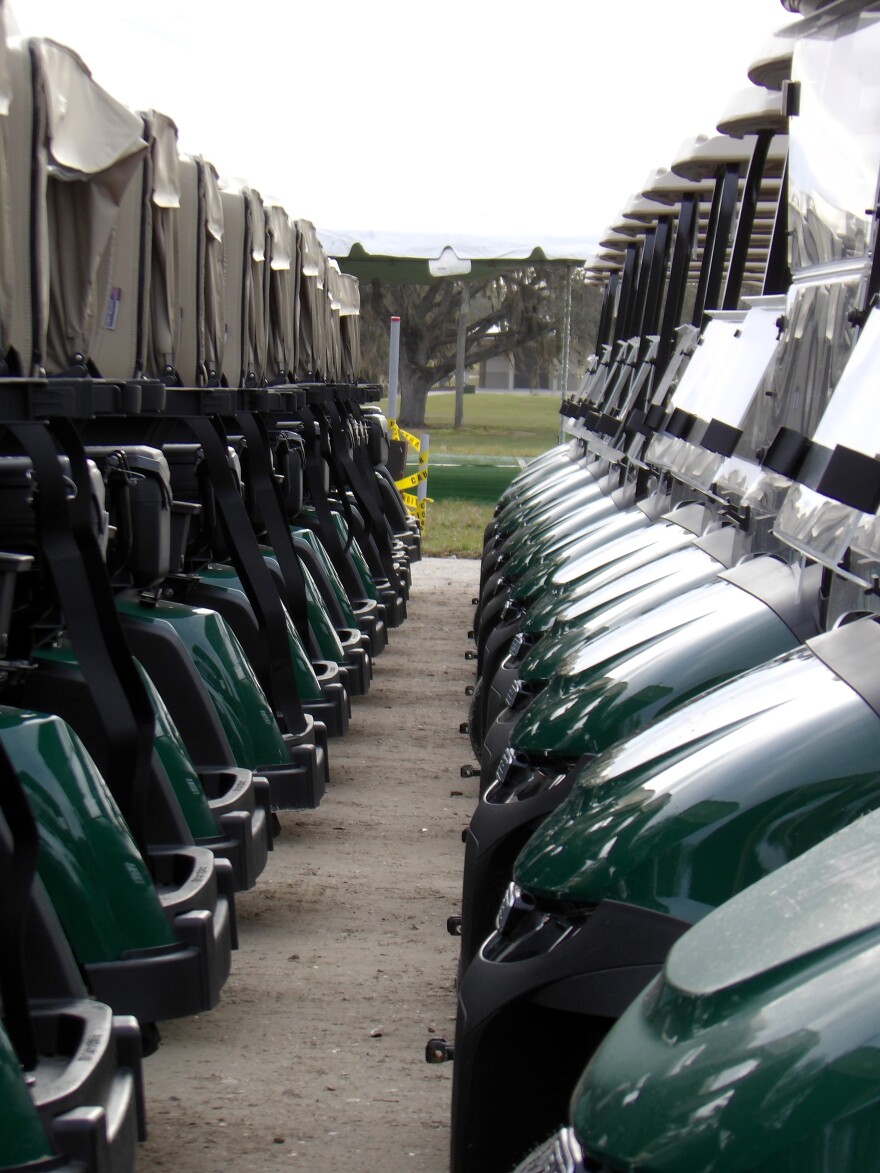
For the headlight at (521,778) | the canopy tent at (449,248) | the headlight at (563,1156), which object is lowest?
the headlight at (521,778)

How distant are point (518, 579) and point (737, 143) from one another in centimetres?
188

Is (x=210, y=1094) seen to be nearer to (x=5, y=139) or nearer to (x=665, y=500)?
(x=5, y=139)

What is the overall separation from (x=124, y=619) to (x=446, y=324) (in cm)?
3016

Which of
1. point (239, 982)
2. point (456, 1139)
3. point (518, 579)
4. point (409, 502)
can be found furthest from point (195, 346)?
point (409, 502)

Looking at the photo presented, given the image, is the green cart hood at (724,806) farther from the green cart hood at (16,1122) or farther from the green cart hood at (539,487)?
the green cart hood at (539,487)

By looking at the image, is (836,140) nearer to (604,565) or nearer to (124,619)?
(604,565)

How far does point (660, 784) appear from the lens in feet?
7.15

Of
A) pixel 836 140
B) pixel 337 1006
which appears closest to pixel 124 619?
pixel 337 1006

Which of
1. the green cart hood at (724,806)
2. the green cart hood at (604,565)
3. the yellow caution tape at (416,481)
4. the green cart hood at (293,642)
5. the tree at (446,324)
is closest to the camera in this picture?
the green cart hood at (724,806)

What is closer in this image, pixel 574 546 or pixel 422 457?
pixel 574 546

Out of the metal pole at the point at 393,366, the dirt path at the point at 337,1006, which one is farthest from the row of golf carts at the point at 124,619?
the metal pole at the point at 393,366

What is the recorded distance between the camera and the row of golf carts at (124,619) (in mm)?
2707

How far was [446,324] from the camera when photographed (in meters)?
33.9

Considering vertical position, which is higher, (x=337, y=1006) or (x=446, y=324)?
(x=446, y=324)
